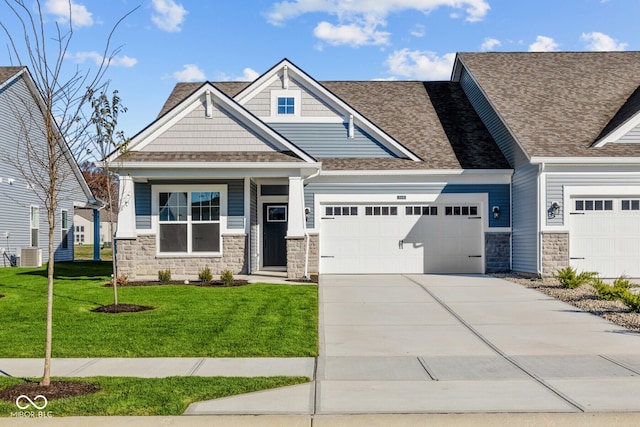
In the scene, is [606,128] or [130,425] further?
[606,128]

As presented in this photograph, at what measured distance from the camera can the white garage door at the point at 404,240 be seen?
18859 mm

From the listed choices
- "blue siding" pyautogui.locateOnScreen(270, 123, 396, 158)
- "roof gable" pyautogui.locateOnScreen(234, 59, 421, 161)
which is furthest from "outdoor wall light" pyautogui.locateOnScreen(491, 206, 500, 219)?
"blue siding" pyautogui.locateOnScreen(270, 123, 396, 158)

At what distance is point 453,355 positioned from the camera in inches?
338

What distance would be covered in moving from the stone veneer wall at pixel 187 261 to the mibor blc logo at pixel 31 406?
11326 millimetres

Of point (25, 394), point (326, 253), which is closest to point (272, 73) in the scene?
point (326, 253)

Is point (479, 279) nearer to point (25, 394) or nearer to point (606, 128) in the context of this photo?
point (606, 128)

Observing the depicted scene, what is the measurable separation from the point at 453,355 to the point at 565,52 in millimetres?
17580

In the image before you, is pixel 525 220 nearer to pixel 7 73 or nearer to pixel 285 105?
pixel 285 105

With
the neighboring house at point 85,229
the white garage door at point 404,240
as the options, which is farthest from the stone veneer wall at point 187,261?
the neighboring house at point 85,229

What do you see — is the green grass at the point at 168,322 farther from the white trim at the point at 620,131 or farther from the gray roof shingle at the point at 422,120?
the white trim at the point at 620,131

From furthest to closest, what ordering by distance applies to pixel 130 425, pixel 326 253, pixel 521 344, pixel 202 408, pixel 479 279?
pixel 326 253 → pixel 479 279 → pixel 521 344 → pixel 202 408 → pixel 130 425

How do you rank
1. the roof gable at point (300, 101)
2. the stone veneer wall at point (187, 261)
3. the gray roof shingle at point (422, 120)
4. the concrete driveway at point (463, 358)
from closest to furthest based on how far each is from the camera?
the concrete driveway at point (463, 358) → the stone veneer wall at point (187, 261) → the gray roof shingle at point (422, 120) → the roof gable at point (300, 101)

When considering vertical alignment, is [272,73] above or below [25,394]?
above

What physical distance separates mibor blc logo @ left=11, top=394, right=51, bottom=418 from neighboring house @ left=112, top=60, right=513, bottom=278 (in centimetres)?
1001
